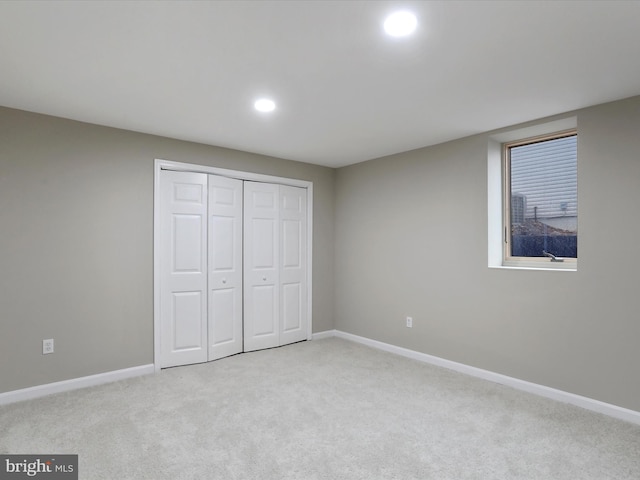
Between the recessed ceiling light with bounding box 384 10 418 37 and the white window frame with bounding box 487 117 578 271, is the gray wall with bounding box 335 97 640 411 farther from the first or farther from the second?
the recessed ceiling light with bounding box 384 10 418 37

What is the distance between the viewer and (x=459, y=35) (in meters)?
2.01

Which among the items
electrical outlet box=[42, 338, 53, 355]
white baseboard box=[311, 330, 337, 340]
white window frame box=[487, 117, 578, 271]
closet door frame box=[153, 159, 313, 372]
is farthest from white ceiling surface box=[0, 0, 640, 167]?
white baseboard box=[311, 330, 337, 340]

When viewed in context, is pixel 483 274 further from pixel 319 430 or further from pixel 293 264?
pixel 293 264

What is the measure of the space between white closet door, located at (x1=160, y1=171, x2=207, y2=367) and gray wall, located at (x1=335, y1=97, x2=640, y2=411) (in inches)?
78.0

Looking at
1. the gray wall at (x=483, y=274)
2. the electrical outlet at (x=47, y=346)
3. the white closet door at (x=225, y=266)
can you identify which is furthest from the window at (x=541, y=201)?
the electrical outlet at (x=47, y=346)

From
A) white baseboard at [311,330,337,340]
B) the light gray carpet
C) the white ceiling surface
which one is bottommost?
the light gray carpet

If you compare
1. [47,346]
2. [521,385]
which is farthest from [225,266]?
[521,385]

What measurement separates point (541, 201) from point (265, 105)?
8.66 ft

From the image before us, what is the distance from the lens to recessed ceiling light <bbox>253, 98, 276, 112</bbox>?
2.93 metres

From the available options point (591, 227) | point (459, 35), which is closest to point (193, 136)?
point (459, 35)

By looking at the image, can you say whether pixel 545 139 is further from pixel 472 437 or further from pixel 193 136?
pixel 193 136

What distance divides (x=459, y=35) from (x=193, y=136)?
9.08 ft

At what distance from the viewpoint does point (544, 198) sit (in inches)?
138

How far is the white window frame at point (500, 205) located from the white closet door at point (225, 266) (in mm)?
2739
